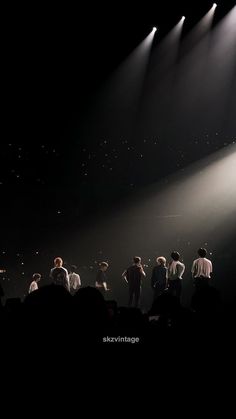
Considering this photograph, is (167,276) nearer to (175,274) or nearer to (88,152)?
(175,274)

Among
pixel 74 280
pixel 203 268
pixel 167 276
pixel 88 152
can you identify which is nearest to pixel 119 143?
pixel 88 152

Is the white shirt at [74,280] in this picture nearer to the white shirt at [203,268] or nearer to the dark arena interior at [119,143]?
the white shirt at [203,268]

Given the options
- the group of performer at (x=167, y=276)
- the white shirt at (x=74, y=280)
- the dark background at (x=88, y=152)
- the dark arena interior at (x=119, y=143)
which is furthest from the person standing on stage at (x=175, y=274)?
the dark background at (x=88, y=152)

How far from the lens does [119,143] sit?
18453 mm

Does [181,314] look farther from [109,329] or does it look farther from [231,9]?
[231,9]

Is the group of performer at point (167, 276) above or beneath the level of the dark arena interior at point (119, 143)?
beneath

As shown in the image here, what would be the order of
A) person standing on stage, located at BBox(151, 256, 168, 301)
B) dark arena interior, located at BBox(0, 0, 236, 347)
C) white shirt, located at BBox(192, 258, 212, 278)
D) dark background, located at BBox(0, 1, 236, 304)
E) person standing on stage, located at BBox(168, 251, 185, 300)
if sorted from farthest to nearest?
dark background, located at BBox(0, 1, 236, 304) < dark arena interior, located at BBox(0, 0, 236, 347) < person standing on stage, located at BBox(151, 256, 168, 301) < person standing on stage, located at BBox(168, 251, 185, 300) < white shirt, located at BBox(192, 258, 212, 278)

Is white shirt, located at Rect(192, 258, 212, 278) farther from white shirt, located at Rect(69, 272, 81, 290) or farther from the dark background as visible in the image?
the dark background

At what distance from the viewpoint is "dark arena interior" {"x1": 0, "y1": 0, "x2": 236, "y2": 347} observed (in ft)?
48.9

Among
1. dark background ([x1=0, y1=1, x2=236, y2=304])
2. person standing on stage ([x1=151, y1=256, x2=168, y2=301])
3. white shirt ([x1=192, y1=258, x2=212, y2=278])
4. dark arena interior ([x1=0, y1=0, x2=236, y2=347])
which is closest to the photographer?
white shirt ([x1=192, y1=258, x2=212, y2=278])

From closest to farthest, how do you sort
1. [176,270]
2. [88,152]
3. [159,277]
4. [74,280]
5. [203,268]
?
[203,268] < [176,270] < [159,277] < [74,280] < [88,152]

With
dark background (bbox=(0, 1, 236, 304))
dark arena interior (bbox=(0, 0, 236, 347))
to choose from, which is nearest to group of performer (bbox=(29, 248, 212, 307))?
dark arena interior (bbox=(0, 0, 236, 347))

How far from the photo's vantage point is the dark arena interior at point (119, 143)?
1490 centimetres

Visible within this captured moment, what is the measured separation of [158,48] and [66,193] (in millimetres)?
6822
